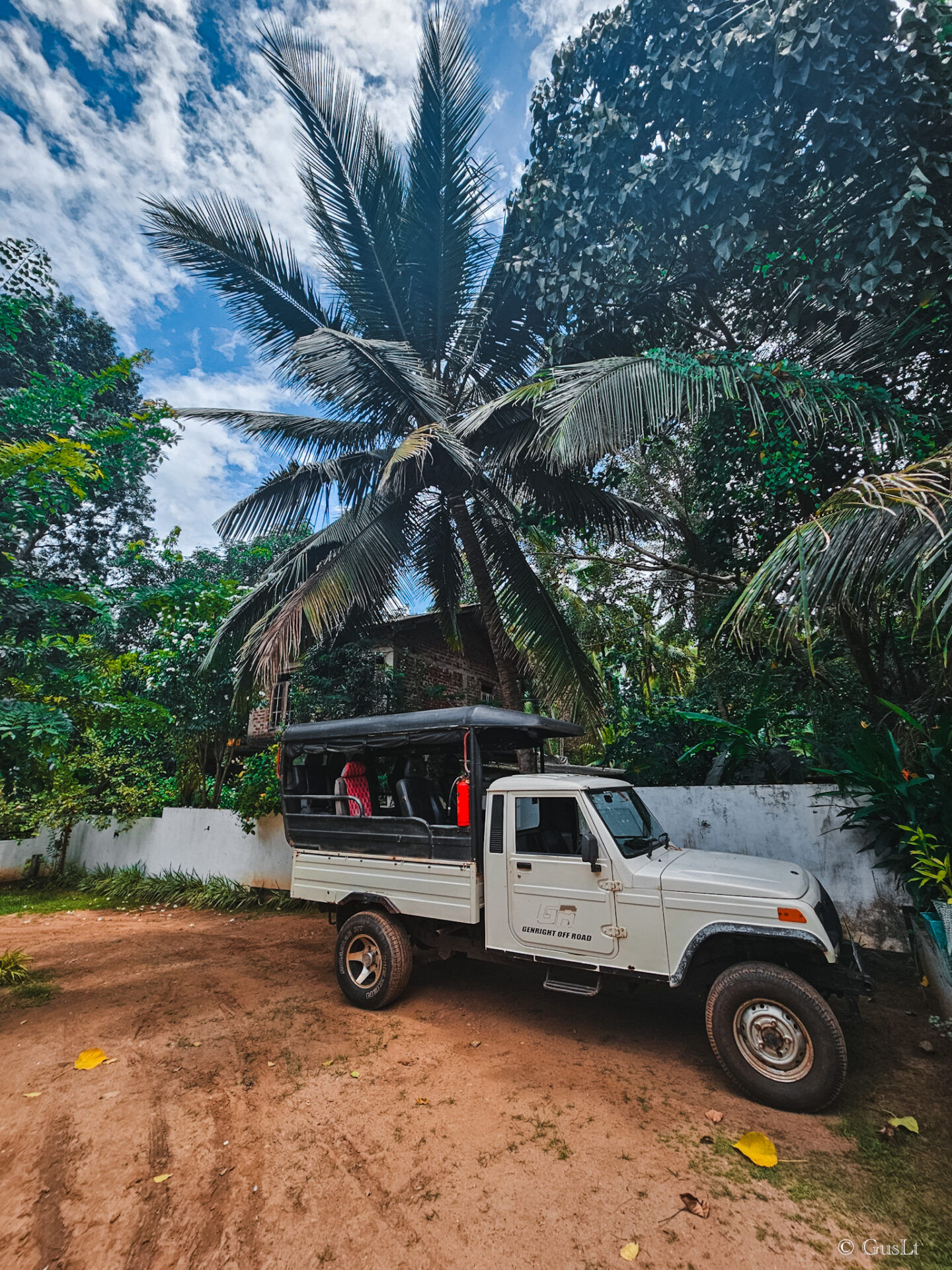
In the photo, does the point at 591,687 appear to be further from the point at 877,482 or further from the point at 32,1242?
the point at 32,1242

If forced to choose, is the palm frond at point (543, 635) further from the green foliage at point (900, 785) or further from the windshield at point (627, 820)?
the green foliage at point (900, 785)

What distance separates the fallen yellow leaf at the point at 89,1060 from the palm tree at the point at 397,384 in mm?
3932

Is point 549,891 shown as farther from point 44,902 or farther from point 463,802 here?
point 44,902

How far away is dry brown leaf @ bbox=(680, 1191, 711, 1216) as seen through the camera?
247 centimetres

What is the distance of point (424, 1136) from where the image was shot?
10.1 feet

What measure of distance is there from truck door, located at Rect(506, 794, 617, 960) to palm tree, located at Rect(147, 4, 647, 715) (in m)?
3.22

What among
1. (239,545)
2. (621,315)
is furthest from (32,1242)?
(239,545)

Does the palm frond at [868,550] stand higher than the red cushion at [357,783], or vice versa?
the palm frond at [868,550]

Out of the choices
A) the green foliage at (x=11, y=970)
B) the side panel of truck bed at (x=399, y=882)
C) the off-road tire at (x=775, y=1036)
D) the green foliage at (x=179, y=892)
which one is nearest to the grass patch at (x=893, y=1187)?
the off-road tire at (x=775, y=1036)

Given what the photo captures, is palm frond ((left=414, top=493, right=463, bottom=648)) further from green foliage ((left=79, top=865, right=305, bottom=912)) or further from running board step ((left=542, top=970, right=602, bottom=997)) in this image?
running board step ((left=542, top=970, right=602, bottom=997))

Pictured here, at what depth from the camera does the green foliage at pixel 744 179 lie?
478 cm

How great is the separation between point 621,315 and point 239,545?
15509mm

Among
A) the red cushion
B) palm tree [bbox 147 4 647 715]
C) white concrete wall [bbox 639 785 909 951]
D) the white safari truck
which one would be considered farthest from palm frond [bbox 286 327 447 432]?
white concrete wall [bbox 639 785 909 951]

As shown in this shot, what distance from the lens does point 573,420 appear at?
224 inches
